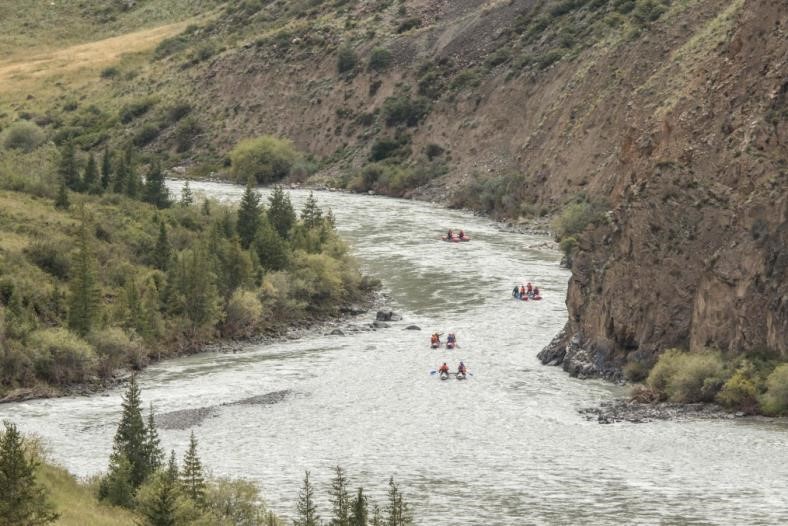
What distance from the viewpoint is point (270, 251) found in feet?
300

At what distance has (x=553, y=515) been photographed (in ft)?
162

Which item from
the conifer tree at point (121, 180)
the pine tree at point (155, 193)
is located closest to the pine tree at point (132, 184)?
the conifer tree at point (121, 180)

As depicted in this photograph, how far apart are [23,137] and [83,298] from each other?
80212 mm

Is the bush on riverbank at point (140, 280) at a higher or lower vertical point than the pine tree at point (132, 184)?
lower

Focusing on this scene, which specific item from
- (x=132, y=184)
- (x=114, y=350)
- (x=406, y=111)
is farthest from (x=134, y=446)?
(x=406, y=111)

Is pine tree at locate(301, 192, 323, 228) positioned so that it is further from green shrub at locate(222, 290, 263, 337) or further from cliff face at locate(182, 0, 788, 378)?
cliff face at locate(182, 0, 788, 378)

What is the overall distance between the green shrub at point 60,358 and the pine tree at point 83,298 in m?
2.92

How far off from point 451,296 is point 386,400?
2554 cm

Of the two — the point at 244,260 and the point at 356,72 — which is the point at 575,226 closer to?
the point at 244,260

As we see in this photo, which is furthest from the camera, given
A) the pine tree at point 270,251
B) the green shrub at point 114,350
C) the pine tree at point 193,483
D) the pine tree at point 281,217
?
the pine tree at point 281,217

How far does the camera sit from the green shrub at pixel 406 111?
149625mm

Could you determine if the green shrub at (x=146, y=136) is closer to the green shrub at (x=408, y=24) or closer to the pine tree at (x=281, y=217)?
the green shrub at (x=408, y=24)

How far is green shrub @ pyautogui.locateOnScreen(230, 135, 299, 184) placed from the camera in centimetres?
14825

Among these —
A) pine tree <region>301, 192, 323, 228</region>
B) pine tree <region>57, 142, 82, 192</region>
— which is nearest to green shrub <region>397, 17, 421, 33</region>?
pine tree <region>301, 192, 323, 228</region>
